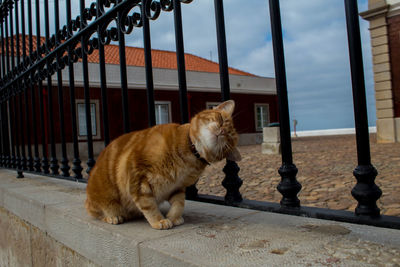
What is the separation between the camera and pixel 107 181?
1.56m

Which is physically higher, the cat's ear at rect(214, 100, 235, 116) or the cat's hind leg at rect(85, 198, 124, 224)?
the cat's ear at rect(214, 100, 235, 116)

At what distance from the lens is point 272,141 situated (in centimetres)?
1103

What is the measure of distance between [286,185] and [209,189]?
13.2 feet

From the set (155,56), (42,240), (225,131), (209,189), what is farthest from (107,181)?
(155,56)

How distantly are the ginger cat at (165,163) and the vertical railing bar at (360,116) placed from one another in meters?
0.49

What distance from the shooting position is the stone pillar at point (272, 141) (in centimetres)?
1089

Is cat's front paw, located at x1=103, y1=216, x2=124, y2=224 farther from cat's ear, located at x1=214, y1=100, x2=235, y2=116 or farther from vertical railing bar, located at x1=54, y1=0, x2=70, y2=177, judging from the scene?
vertical railing bar, located at x1=54, y1=0, x2=70, y2=177

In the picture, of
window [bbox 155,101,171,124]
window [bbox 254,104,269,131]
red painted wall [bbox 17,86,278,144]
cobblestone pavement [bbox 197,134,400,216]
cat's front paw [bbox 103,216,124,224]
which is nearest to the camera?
cat's front paw [bbox 103,216,124,224]

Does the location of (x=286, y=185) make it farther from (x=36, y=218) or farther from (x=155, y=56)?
(x=155, y=56)

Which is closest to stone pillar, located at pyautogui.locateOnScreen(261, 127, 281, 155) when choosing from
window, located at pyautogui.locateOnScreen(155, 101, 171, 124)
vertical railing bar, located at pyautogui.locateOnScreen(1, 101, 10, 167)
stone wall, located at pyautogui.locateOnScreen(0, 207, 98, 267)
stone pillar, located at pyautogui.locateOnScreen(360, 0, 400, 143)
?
stone pillar, located at pyautogui.locateOnScreen(360, 0, 400, 143)

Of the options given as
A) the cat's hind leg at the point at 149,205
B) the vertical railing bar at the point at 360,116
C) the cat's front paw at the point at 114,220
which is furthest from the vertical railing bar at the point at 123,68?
the vertical railing bar at the point at 360,116

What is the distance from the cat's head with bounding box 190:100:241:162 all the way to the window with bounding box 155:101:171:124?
48.0ft

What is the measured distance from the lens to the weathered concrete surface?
994mm

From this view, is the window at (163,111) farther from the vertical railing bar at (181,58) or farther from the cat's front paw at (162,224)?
the cat's front paw at (162,224)
